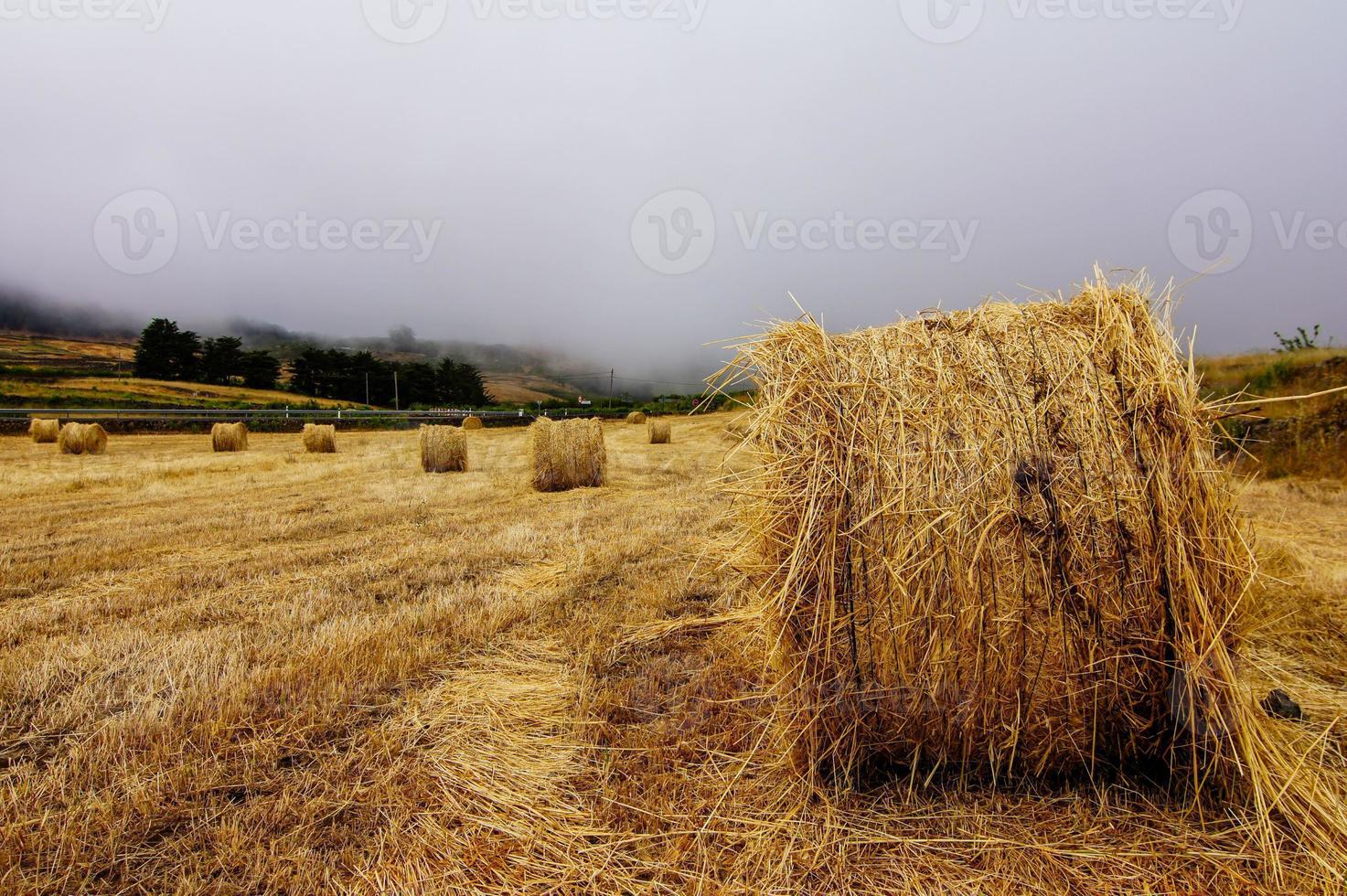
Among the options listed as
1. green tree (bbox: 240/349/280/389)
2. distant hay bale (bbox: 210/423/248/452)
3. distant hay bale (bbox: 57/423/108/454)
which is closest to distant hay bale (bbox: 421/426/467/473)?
distant hay bale (bbox: 210/423/248/452)

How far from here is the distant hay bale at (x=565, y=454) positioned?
11531mm

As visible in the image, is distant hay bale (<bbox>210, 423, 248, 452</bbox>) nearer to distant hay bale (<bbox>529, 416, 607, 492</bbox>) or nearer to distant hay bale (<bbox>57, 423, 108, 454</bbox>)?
distant hay bale (<bbox>57, 423, 108, 454</bbox>)

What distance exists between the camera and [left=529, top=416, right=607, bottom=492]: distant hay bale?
37.8 feet

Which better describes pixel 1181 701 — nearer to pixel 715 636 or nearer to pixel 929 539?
pixel 929 539

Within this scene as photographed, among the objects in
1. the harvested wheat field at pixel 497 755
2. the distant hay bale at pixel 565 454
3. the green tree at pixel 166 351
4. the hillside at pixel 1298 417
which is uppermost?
the green tree at pixel 166 351

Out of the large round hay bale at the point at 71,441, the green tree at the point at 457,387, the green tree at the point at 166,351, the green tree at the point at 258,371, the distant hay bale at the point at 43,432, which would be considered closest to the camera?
the large round hay bale at the point at 71,441

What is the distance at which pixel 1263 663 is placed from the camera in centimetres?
325

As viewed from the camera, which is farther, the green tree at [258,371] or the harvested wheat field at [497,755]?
the green tree at [258,371]

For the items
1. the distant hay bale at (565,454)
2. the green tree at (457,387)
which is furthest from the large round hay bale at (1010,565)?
the green tree at (457,387)

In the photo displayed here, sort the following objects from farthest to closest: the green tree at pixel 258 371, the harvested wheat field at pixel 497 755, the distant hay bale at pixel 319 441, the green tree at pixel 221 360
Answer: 1. the green tree at pixel 258 371
2. the green tree at pixel 221 360
3. the distant hay bale at pixel 319 441
4. the harvested wheat field at pixel 497 755

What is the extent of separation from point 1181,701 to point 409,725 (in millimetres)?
3512

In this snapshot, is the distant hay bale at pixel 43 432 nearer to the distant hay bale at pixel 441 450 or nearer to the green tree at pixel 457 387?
the distant hay bale at pixel 441 450

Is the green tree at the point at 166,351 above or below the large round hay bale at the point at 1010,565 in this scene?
above

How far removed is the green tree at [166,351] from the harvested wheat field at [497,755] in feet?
263
